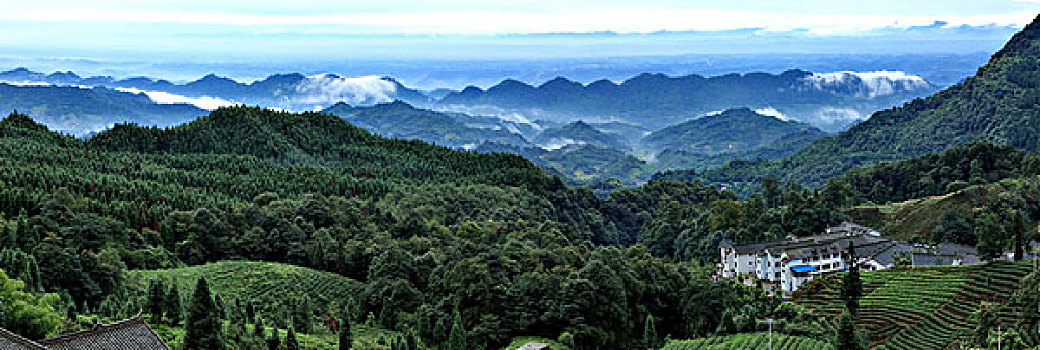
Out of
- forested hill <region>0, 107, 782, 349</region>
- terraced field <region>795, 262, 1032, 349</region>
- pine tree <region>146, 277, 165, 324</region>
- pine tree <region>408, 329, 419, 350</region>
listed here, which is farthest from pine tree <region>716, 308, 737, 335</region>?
pine tree <region>146, 277, 165, 324</region>

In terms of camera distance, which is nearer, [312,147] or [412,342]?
[412,342]

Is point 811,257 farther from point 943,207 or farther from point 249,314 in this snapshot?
point 249,314

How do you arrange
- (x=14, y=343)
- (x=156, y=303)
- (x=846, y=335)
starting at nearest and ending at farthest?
(x=14, y=343), (x=156, y=303), (x=846, y=335)

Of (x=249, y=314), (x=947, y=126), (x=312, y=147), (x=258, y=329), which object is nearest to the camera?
(x=258, y=329)

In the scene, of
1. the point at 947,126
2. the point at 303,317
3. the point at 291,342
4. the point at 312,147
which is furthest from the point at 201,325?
the point at 947,126

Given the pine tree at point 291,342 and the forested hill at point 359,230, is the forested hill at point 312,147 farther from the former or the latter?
the pine tree at point 291,342

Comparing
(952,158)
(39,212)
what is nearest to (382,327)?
(39,212)

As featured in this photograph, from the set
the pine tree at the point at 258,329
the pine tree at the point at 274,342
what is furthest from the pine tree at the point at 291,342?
the pine tree at the point at 258,329

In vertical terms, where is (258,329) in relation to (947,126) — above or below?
above

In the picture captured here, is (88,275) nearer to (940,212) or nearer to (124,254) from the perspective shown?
(124,254)
